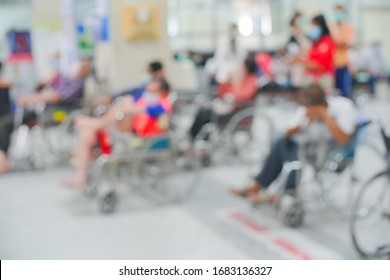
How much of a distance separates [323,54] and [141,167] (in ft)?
5.00

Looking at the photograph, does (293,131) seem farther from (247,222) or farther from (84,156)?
(84,156)

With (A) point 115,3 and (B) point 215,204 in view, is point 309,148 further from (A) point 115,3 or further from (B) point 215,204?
(A) point 115,3

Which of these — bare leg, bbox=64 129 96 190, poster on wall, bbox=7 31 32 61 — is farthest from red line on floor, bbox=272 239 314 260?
poster on wall, bbox=7 31 32 61

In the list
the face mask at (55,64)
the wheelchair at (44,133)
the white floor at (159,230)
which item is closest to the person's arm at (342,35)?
the white floor at (159,230)

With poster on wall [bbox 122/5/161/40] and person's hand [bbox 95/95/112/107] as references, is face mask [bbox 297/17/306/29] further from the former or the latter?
person's hand [bbox 95/95/112/107]

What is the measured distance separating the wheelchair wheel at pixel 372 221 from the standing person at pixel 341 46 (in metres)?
1.85

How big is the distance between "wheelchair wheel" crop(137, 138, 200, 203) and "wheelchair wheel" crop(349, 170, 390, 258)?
1.18 m

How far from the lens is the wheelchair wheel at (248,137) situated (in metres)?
4.28

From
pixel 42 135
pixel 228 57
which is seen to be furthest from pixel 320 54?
pixel 42 135

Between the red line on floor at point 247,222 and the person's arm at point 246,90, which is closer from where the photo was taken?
the red line on floor at point 247,222

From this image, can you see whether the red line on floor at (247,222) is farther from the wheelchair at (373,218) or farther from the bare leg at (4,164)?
the bare leg at (4,164)
